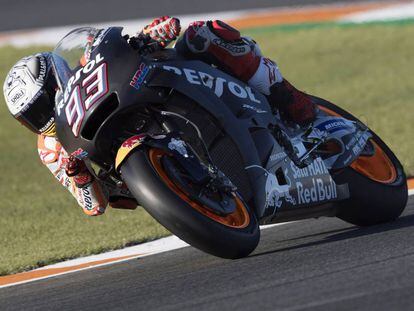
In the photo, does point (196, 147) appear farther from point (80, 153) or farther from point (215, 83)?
point (80, 153)

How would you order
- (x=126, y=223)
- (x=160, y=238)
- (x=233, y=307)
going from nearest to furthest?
(x=233, y=307) → (x=160, y=238) → (x=126, y=223)

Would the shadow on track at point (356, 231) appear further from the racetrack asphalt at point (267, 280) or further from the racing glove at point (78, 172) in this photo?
the racing glove at point (78, 172)

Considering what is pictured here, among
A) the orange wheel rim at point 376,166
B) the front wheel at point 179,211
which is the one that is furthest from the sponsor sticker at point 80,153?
the orange wheel rim at point 376,166

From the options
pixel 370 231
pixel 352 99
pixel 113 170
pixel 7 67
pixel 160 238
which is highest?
pixel 113 170

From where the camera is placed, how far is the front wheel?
16.2 feet

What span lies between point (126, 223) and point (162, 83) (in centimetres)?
287

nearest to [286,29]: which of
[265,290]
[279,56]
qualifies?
[279,56]

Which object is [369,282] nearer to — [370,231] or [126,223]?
[370,231]

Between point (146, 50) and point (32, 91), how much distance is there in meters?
0.67

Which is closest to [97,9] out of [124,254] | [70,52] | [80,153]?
[124,254]

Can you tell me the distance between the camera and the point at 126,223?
8125mm

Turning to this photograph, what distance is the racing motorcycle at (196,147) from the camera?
5094mm

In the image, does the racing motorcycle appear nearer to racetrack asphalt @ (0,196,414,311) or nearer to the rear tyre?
the rear tyre

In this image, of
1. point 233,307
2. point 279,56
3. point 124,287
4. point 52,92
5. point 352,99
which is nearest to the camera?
point 233,307
